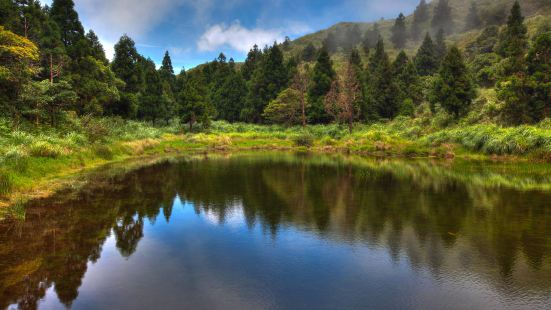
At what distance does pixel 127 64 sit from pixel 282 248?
172 feet

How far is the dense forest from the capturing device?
26.4 meters

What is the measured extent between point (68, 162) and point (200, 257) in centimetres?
1560

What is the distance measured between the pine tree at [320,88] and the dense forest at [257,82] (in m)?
0.17

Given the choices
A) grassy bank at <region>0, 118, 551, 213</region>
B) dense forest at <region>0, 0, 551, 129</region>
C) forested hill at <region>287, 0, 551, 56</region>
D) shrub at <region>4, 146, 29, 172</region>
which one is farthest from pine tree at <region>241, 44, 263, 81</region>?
shrub at <region>4, 146, 29, 172</region>

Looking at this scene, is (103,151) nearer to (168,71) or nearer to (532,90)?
(532,90)

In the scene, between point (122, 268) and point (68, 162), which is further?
point (68, 162)

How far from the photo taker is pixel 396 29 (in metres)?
140

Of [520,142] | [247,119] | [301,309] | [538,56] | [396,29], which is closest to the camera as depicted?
[301,309]

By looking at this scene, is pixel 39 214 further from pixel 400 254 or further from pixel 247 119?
pixel 247 119

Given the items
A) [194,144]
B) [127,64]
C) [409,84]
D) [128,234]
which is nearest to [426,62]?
[409,84]

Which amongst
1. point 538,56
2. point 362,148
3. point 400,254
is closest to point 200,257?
point 400,254

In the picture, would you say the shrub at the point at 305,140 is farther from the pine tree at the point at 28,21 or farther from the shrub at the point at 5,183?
the shrub at the point at 5,183

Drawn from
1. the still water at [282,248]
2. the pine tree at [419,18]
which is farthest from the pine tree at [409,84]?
the pine tree at [419,18]

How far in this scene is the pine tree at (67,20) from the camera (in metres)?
41.0
